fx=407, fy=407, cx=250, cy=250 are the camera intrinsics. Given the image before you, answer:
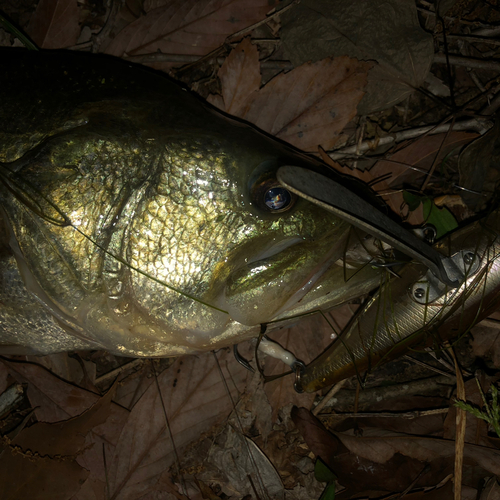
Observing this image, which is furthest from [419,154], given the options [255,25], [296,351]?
[296,351]

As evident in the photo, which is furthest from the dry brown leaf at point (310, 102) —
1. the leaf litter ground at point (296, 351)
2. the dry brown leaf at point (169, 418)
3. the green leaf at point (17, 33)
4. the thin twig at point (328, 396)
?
the thin twig at point (328, 396)

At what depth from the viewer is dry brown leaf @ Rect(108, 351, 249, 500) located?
273cm

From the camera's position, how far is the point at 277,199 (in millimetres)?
1797

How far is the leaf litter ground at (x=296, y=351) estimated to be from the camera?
→ 8.73 ft

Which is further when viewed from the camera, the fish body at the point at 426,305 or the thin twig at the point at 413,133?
the thin twig at the point at 413,133

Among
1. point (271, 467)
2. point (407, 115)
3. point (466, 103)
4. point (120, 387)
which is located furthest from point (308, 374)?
point (466, 103)

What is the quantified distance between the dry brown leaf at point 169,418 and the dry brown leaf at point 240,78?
169 cm

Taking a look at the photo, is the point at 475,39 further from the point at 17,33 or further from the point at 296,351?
the point at 17,33

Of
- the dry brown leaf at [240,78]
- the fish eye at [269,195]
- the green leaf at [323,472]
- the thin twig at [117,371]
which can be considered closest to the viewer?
the fish eye at [269,195]

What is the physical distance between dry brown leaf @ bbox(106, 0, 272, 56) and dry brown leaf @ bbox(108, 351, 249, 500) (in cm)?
216

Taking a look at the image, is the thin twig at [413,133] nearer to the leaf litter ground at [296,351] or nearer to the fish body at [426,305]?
the leaf litter ground at [296,351]

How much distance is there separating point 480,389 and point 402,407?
0.54 m

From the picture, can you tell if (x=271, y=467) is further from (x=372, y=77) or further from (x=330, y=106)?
(x=372, y=77)

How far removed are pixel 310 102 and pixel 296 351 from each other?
1.67m
